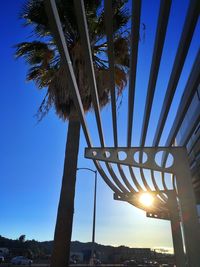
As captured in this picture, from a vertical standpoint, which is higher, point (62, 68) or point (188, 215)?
point (62, 68)

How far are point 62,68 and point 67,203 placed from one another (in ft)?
13.3

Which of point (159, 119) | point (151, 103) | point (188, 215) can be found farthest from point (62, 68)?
point (188, 215)

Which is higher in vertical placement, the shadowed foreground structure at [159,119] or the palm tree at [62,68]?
the palm tree at [62,68]

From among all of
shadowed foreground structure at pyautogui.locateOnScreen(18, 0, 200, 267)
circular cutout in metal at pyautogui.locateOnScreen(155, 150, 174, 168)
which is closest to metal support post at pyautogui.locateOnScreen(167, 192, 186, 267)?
shadowed foreground structure at pyautogui.locateOnScreen(18, 0, 200, 267)

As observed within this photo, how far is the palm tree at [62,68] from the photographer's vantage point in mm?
7996

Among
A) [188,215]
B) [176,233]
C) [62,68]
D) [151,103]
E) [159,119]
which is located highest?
[62,68]

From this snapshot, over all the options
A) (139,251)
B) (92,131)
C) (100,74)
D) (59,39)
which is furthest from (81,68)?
(139,251)

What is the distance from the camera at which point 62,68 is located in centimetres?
818

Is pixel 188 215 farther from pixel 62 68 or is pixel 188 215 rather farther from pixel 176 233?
pixel 176 233

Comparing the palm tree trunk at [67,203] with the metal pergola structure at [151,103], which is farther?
the palm tree trunk at [67,203]

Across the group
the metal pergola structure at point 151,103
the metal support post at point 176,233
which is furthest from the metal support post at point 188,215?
the metal support post at point 176,233

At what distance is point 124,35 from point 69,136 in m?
3.79

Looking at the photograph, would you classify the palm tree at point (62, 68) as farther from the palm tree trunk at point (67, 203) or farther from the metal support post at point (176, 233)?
the metal support post at point (176, 233)

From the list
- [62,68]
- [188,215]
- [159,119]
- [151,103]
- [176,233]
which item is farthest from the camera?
[176,233]
